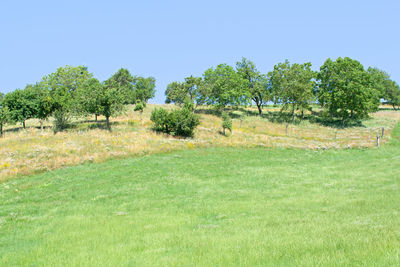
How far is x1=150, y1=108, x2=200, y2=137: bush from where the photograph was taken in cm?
4675

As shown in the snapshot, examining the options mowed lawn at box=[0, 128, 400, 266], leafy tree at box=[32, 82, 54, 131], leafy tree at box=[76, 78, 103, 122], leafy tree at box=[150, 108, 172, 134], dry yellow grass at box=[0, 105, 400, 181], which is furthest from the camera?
leafy tree at box=[32, 82, 54, 131]

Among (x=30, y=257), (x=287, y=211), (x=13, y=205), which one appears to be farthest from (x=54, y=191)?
(x=287, y=211)

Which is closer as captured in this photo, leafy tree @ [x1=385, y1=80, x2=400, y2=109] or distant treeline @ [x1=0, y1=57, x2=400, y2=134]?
distant treeline @ [x1=0, y1=57, x2=400, y2=134]

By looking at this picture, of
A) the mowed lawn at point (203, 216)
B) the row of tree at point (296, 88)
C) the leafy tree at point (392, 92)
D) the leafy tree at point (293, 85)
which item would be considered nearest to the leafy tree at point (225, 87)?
the row of tree at point (296, 88)

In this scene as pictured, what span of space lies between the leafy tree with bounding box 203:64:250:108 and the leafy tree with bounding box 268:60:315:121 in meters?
9.38

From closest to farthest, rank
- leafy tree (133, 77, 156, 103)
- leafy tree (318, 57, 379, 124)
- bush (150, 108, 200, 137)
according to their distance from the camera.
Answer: bush (150, 108, 200, 137) → leafy tree (318, 57, 379, 124) → leafy tree (133, 77, 156, 103)

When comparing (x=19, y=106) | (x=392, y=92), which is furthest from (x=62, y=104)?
(x=392, y=92)

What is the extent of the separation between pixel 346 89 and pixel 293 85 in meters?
13.0

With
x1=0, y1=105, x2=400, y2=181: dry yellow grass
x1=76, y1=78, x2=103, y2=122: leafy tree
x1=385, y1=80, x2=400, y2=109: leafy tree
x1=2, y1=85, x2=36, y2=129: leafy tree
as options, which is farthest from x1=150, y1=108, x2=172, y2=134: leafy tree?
x1=385, y1=80, x2=400, y2=109: leafy tree

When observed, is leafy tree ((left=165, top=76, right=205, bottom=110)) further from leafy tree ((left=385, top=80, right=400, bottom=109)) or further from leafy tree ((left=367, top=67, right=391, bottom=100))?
leafy tree ((left=385, top=80, right=400, bottom=109))

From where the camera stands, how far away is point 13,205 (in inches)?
688

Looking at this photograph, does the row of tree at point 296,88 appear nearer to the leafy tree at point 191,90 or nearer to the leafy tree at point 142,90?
the leafy tree at point 191,90

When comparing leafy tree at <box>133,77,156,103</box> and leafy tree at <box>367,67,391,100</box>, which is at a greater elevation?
leafy tree at <box>367,67,391,100</box>

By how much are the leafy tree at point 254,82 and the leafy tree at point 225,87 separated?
5.31 m
